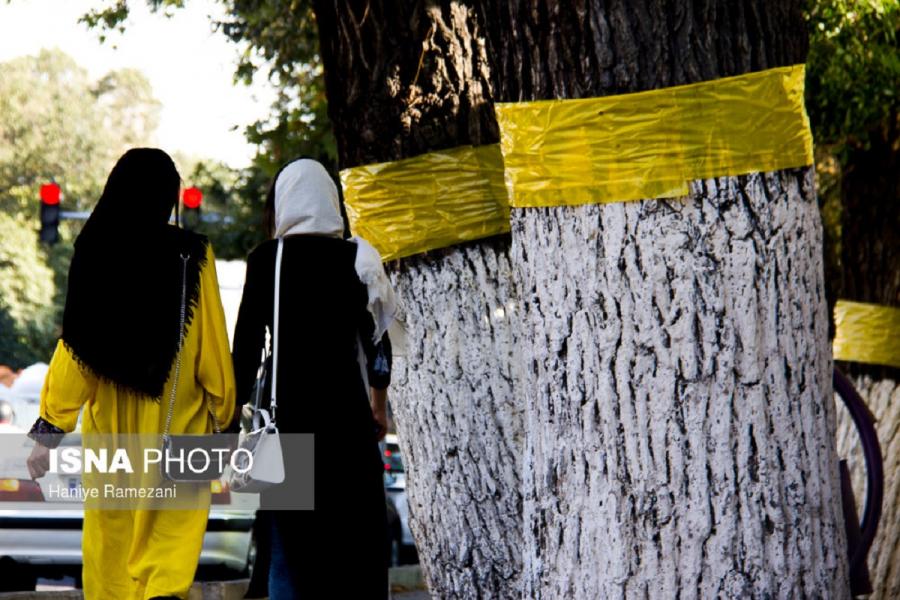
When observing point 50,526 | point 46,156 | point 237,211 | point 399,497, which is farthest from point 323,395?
point 46,156

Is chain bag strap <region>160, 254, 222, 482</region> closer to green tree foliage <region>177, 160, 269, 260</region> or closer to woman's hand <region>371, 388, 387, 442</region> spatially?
woman's hand <region>371, 388, 387, 442</region>

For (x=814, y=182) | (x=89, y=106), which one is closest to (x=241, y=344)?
(x=814, y=182)

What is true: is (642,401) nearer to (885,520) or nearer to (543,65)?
(543,65)

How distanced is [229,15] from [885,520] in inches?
312

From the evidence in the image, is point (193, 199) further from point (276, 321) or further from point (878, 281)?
point (276, 321)

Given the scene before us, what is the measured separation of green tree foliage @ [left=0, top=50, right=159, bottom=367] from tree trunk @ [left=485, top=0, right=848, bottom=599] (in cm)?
3927

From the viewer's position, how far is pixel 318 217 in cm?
491

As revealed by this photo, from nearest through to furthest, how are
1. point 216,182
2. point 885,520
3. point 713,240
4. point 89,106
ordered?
point 713,240
point 885,520
point 216,182
point 89,106

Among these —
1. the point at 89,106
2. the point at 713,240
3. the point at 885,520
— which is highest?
the point at 89,106

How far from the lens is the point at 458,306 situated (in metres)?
5.72

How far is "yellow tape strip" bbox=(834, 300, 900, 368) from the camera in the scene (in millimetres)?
7102

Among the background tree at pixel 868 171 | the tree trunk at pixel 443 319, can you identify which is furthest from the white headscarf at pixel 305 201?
the background tree at pixel 868 171

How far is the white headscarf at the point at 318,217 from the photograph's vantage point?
491cm

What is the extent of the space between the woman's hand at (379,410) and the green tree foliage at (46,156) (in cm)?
3779
